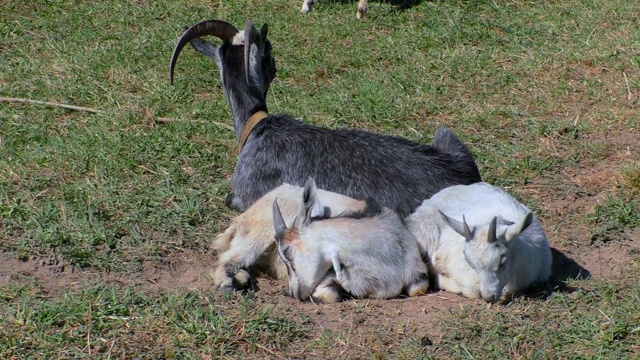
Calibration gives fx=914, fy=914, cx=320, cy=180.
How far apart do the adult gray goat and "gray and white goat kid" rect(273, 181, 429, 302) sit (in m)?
0.54

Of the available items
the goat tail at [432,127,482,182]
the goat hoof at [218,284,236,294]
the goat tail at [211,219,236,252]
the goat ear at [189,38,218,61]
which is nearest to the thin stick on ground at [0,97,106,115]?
the goat ear at [189,38,218,61]

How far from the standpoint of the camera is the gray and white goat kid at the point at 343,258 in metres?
4.48

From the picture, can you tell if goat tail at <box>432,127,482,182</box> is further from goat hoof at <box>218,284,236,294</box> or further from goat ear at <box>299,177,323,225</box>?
goat hoof at <box>218,284,236,294</box>

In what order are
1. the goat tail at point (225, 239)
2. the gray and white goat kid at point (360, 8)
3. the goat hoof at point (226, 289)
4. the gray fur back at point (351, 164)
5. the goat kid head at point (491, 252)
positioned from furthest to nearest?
the gray and white goat kid at point (360, 8), the gray fur back at point (351, 164), the goat tail at point (225, 239), the goat hoof at point (226, 289), the goat kid head at point (491, 252)

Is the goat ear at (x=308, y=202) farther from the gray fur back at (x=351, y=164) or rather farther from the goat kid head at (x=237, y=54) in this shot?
the goat kid head at (x=237, y=54)

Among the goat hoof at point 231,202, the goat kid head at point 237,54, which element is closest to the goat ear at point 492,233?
the goat hoof at point 231,202

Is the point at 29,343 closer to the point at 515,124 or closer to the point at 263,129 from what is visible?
the point at 263,129

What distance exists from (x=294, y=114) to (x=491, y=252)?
3.02 meters

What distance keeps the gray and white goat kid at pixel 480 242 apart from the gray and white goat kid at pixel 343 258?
0.55 feet

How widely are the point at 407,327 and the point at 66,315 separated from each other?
1600mm

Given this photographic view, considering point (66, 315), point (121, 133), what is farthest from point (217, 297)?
point (121, 133)

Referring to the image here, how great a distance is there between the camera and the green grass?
4.22m

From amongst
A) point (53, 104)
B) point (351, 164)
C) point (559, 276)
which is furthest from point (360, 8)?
point (559, 276)

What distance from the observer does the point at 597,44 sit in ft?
26.8
